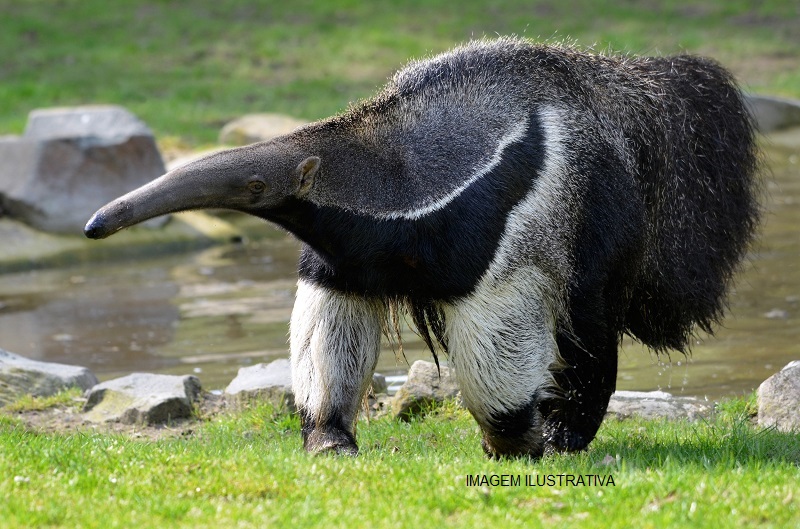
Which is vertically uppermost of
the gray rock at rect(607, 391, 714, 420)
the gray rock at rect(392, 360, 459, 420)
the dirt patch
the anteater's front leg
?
the anteater's front leg

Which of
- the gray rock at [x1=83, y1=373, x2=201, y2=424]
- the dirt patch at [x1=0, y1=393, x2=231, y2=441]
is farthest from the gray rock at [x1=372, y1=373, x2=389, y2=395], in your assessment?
the gray rock at [x1=83, y1=373, x2=201, y2=424]

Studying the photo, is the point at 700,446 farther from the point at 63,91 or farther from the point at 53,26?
the point at 53,26

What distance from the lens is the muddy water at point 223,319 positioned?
9.64 meters

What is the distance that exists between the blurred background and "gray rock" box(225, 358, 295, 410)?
1046 mm

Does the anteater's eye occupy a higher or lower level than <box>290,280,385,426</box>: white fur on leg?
higher

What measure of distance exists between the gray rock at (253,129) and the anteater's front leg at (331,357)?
1341cm

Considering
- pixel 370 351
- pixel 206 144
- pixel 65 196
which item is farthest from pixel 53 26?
pixel 370 351

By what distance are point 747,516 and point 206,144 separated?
646 inches

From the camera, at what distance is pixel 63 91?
963 inches

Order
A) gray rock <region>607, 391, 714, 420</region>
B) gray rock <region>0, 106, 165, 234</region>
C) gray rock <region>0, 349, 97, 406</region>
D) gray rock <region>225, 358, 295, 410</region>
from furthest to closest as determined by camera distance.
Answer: gray rock <region>0, 106, 165, 234</region> → gray rock <region>0, 349, 97, 406</region> → gray rock <region>225, 358, 295, 410</region> → gray rock <region>607, 391, 714, 420</region>

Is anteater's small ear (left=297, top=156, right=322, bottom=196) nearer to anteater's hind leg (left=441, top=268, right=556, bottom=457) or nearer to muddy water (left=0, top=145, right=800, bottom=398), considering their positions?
anteater's hind leg (left=441, top=268, right=556, bottom=457)

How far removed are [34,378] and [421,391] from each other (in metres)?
2.94

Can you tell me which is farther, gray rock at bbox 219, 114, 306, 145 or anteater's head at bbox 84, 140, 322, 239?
gray rock at bbox 219, 114, 306, 145

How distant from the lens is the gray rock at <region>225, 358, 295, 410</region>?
8172 millimetres
